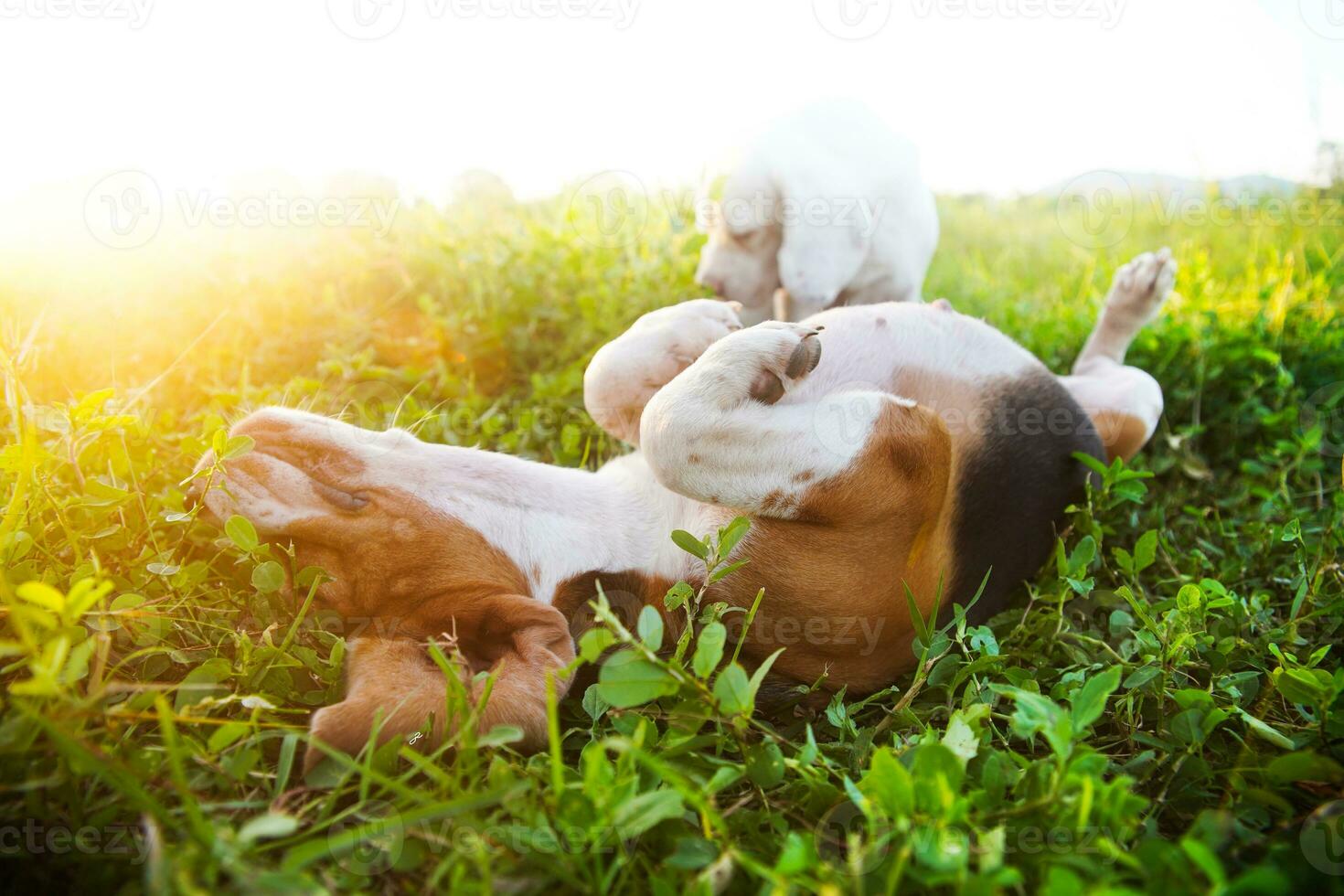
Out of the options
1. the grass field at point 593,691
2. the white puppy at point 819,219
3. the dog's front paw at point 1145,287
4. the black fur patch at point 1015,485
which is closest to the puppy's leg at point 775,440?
the black fur patch at point 1015,485

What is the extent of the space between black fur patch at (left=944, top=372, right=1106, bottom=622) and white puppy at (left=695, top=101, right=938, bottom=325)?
1113mm

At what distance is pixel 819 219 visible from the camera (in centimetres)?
354

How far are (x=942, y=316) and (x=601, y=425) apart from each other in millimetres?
1232

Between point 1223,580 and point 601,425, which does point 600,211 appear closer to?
point 601,425

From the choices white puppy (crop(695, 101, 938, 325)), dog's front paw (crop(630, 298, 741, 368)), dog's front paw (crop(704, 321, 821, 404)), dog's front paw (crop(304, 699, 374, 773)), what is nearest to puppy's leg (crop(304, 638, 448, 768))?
dog's front paw (crop(304, 699, 374, 773))

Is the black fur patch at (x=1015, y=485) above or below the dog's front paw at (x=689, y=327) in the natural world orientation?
below

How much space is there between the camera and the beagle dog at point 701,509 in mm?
2152

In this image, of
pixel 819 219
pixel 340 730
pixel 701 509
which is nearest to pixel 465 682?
pixel 340 730

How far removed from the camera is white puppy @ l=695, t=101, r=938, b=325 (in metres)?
3.55

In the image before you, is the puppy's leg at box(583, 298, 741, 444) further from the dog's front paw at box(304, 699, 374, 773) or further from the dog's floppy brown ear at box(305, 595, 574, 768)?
the dog's front paw at box(304, 699, 374, 773)

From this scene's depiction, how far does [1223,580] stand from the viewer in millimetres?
2686

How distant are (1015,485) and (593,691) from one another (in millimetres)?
1515

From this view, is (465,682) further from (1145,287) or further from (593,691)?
(1145,287)

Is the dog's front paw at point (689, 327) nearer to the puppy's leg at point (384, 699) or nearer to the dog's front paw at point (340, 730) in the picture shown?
the puppy's leg at point (384, 699)
